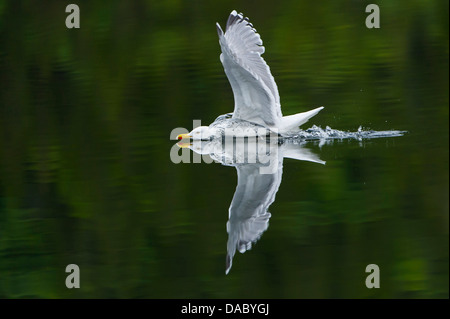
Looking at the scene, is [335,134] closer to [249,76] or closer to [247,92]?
[247,92]

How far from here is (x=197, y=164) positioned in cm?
553

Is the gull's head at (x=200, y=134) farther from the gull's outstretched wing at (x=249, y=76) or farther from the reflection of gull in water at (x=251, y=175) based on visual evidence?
the gull's outstretched wing at (x=249, y=76)

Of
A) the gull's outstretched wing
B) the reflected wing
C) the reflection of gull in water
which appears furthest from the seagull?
the reflected wing

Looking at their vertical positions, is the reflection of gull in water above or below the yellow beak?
below

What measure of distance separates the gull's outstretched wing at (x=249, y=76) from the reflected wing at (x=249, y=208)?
24.3 inches

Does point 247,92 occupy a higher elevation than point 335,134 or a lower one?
higher

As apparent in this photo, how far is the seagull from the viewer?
534cm

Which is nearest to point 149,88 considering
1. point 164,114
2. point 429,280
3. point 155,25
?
point 164,114

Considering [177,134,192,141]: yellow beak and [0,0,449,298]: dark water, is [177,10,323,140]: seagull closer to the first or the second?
[177,134,192,141]: yellow beak

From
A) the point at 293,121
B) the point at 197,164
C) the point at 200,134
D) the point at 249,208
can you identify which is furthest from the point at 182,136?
the point at 249,208

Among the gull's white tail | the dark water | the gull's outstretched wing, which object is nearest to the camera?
the dark water

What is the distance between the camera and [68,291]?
4617mm

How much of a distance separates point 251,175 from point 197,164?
520mm

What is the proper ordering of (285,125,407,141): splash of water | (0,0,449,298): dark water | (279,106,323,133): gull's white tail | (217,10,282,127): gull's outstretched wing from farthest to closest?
(285,125,407,141): splash of water < (279,106,323,133): gull's white tail < (217,10,282,127): gull's outstretched wing < (0,0,449,298): dark water
